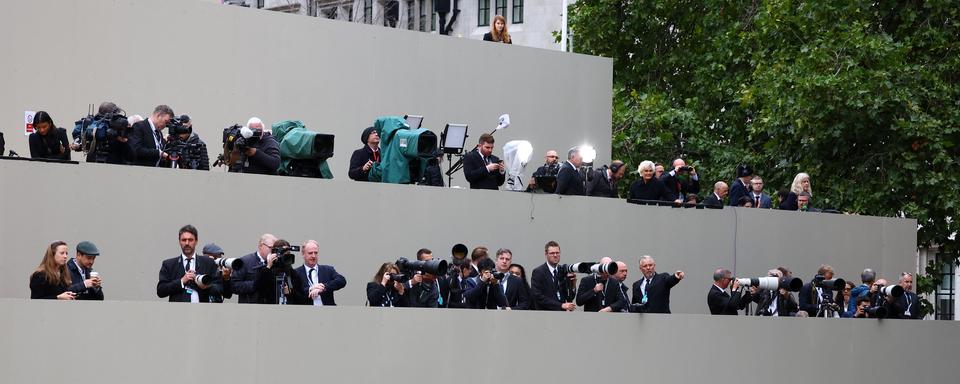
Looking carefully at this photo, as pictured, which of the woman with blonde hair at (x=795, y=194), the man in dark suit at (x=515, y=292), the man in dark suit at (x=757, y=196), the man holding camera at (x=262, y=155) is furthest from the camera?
the woman with blonde hair at (x=795, y=194)

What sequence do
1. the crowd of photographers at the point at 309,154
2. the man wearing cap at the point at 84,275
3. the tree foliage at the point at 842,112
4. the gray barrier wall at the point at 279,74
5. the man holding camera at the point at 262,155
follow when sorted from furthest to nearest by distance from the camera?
1. the tree foliage at the point at 842,112
2. the gray barrier wall at the point at 279,74
3. the man holding camera at the point at 262,155
4. the crowd of photographers at the point at 309,154
5. the man wearing cap at the point at 84,275

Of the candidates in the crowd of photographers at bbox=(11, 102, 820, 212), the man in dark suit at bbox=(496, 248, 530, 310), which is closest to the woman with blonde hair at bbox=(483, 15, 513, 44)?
the crowd of photographers at bbox=(11, 102, 820, 212)

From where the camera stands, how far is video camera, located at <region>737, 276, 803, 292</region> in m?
17.4

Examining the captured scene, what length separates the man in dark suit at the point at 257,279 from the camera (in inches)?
563

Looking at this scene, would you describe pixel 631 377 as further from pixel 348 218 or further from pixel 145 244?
pixel 145 244

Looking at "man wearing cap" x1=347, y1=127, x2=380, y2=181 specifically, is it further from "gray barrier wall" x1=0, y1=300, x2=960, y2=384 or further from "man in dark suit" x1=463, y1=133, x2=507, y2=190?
"gray barrier wall" x1=0, y1=300, x2=960, y2=384

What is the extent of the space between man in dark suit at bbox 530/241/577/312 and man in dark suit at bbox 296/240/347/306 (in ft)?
7.34

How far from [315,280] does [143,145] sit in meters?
2.26

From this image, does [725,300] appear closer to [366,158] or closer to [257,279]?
[366,158]

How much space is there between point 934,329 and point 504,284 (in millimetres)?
6269

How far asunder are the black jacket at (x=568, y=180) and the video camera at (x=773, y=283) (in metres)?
2.19

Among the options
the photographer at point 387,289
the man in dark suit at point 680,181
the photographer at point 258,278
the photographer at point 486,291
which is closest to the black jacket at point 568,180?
the man in dark suit at point 680,181

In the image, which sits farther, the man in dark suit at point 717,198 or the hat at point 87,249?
the man in dark suit at point 717,198

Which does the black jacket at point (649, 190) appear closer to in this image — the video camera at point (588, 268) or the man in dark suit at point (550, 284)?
the man in dark suit at point (550, 284)
